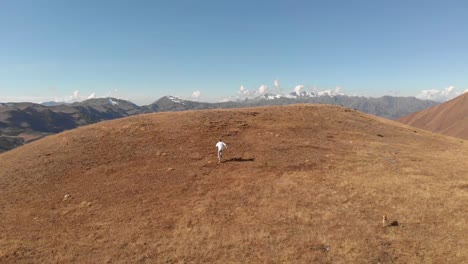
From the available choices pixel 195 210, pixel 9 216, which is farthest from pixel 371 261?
pixel 9 216

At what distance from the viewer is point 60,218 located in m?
22.7

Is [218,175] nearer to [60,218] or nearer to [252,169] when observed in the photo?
[252,169]

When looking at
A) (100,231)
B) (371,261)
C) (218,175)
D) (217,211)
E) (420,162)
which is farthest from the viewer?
(420,162)

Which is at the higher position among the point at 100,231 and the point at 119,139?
the point at 119,139

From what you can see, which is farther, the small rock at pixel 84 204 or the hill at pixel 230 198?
the small rock at pixel 84 204

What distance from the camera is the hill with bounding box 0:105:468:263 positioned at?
1797cm

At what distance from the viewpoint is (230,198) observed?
2464 centimetres

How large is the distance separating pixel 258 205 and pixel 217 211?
309cm

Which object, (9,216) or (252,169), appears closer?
(9,216)

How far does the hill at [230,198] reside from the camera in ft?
59.0

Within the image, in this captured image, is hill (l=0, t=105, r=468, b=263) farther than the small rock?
No

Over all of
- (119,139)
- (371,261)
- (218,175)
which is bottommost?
(371,261)

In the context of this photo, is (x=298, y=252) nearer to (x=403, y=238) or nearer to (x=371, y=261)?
(x=371, y=261)

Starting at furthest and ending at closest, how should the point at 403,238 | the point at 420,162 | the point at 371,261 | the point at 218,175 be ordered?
the point at 420,162
the point at 218,175
the point at 403,238
the point at 371,261
